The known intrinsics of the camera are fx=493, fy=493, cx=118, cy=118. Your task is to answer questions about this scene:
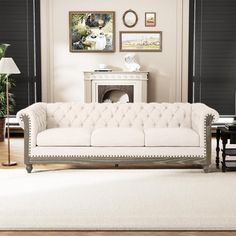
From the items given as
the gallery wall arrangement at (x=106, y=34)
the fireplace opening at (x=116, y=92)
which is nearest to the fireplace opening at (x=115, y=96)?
the fireplace opening at (x=116, y=92)

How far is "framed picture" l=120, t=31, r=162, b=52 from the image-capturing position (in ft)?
29.2

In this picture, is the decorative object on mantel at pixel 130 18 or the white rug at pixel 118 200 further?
the decorative object on mantel at pixel 130 18

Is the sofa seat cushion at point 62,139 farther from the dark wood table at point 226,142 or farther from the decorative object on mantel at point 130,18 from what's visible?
the decorative object on mantel at point 130,18

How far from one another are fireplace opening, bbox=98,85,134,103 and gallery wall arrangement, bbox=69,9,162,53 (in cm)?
73

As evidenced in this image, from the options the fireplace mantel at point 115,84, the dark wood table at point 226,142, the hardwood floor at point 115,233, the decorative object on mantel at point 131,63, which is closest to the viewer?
the hardwood floor at point 115,233

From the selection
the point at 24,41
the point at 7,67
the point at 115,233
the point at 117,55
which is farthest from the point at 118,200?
the point at 24,41

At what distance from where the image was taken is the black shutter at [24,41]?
8.90 meters

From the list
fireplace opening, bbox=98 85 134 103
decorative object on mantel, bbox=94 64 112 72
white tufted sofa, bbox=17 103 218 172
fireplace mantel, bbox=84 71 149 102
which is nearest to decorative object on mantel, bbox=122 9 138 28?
decorative object on mantel, bbox=94 64 112 72

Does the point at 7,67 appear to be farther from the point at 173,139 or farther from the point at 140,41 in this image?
the point at 140,41

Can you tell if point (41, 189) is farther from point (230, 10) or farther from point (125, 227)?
point (230, 10)

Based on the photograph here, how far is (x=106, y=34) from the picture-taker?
889cm

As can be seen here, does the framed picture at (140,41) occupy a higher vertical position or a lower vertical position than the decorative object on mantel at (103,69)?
higher

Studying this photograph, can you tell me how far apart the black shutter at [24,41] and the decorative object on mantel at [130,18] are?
1.58 m

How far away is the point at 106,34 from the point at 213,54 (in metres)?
1.98
